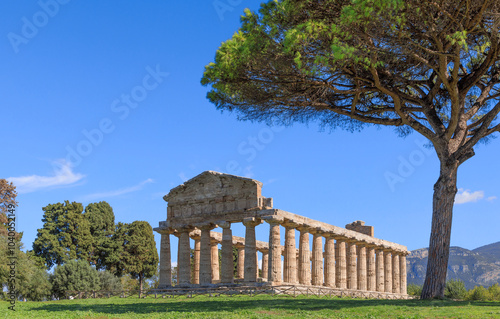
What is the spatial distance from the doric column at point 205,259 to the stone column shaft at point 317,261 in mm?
8118

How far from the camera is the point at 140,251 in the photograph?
5931 centimetres

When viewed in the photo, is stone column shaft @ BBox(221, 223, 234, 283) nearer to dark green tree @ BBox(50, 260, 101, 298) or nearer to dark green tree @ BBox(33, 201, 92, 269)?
dark green tree @ BBox(50, 260, 101, 298)

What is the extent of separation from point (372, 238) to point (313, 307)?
30.5 meters

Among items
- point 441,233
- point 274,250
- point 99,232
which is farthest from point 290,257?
point 99,232

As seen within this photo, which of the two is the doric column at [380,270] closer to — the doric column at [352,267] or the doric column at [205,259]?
the doric column at [352,267]

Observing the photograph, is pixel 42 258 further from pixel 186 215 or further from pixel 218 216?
pixel 218 216

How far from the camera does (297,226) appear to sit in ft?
132

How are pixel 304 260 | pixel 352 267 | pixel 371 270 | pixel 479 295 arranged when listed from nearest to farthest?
1. pixel 304 260
2. pixel 352 267
3. pixel 371 270
4. pixel 479 295

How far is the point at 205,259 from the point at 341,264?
1208 centimetres

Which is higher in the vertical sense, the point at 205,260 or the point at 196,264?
the point at 205,260

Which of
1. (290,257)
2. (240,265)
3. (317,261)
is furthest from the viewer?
(240,265)

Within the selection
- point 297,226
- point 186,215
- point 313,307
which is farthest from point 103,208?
point 313,307

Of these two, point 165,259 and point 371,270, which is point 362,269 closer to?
point 371,270

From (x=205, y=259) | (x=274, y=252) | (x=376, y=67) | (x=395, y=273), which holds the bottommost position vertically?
(x=395, y=273)
